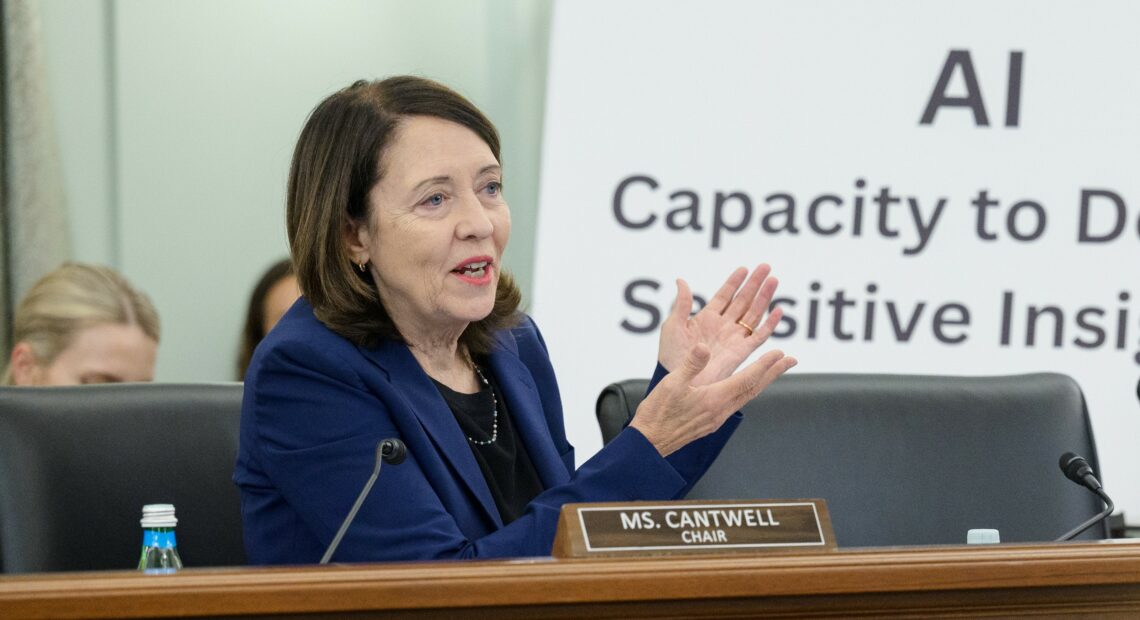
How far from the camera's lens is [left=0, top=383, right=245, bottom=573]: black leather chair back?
182 cm

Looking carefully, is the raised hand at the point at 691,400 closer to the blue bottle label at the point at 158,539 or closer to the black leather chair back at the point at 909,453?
the black leather chair back at the point at 909,453

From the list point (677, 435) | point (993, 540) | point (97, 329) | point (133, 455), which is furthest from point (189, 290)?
point (993, 540)

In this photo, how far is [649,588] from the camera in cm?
124

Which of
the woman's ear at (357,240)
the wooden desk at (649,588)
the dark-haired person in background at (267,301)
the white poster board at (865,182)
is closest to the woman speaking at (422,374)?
the woman's ear at (357,240)

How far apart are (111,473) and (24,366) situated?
113 centimetres

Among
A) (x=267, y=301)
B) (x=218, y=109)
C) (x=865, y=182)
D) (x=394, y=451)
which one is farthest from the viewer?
(x=218, y=109)

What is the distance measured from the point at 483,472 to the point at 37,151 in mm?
1765

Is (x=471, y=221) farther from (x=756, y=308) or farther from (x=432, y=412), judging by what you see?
(x=756, y=308)

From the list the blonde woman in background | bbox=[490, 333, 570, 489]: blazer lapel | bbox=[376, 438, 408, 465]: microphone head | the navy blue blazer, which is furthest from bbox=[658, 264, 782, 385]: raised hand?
the blonde woman in background

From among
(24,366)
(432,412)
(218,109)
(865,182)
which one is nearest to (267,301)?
(218,109)

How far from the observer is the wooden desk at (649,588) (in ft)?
3.76

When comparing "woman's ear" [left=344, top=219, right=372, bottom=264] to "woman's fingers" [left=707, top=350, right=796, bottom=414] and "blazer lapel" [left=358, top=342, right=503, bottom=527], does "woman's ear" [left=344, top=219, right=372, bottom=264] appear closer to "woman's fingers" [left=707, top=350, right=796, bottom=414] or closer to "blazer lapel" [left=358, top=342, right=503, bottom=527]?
"blazer lapel" [left=358, top=342, right=503, bottom=527]

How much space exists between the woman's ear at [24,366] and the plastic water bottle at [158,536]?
133 centimetres

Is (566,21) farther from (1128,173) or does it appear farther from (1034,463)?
(1034,463)
